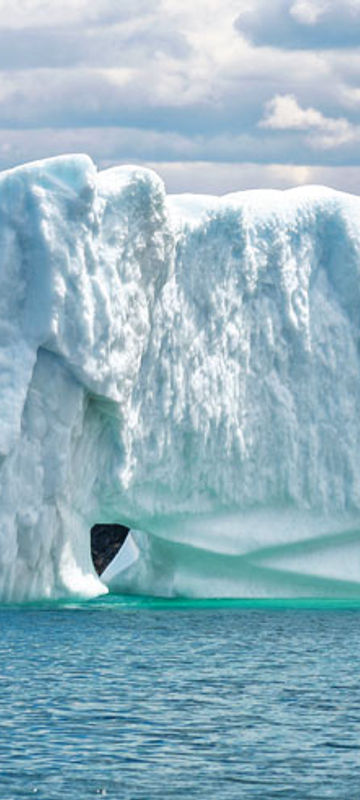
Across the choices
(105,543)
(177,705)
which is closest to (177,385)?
(177,705)

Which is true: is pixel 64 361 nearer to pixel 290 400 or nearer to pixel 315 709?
pixel 290 400

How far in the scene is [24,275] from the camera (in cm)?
2862

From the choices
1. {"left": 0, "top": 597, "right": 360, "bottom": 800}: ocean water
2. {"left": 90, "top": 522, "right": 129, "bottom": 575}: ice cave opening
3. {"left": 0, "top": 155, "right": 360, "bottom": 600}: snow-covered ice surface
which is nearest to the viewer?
{"left": 0, "top": 597, "right": 360, "bottom": 800}: ocean water

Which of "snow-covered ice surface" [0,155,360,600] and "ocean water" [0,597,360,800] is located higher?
"snow-covered ice surface" [0,155,360,600]

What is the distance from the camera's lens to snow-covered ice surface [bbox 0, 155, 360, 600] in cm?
2850

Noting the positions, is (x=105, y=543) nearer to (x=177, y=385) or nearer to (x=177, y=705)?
(x=177, y=385)

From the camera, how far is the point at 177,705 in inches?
766

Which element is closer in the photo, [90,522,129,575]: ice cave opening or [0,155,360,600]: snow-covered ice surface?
[0,155,360,600]: snow-covered ice surface

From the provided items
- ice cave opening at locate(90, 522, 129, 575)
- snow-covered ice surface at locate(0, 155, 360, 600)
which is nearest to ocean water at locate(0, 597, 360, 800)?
snow-covered ice surface at locate(0, 155, 360, 600)

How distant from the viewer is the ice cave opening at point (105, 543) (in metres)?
48.4

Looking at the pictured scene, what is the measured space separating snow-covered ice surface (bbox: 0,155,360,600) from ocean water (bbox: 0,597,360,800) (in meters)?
2.09

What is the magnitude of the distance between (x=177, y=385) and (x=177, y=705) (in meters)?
11.8

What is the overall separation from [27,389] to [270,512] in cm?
579

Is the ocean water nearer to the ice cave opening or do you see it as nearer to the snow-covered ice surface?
the snow-covered ice surface
